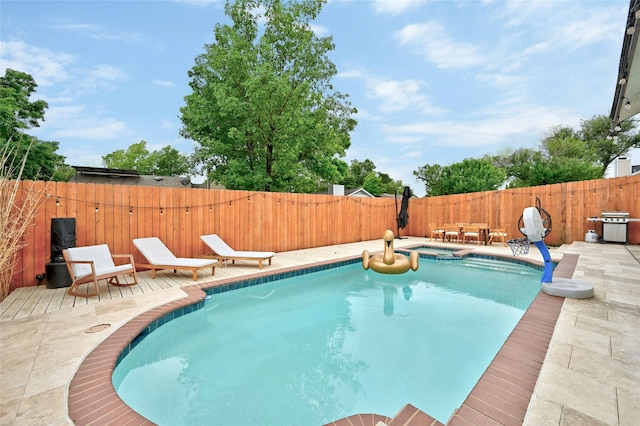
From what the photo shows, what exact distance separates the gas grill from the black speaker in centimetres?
1272

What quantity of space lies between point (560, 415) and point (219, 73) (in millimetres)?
15640

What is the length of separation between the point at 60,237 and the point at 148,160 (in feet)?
106

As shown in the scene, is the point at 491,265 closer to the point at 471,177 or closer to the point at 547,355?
the point at 547,355

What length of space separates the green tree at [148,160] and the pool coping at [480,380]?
32379 millimetres

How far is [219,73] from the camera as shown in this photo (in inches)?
Result: 545

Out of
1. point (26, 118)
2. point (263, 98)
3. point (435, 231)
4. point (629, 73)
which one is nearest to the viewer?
Answer: point (629, 73)

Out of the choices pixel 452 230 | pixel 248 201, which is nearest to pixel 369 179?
pixel 452 230

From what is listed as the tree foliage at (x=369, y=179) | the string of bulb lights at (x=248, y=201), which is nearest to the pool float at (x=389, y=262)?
the string of bulb lights at (x=248, y=201)

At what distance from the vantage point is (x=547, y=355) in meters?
2.36

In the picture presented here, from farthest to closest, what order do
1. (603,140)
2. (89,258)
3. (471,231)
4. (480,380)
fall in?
(603,140)
(471,231)
(89,258)
(480,380)

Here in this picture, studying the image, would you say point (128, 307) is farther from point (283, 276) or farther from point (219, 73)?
point (219, 73)

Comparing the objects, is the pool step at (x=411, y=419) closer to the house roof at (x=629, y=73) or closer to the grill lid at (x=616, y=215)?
the house roof at (x=629, y=73)

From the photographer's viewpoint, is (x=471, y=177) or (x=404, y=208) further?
(x=471, y=177)

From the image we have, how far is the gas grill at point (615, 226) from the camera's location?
8250mm
